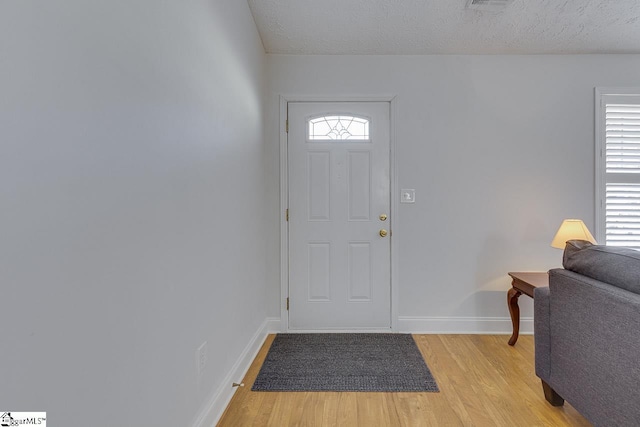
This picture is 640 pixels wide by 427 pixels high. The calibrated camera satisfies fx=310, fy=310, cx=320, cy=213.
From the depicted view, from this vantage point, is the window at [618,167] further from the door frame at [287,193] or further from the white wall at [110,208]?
the white wall at [110,208]

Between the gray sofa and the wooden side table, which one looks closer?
the gray sofa

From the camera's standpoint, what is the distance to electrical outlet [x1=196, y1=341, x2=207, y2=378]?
1.41 metres

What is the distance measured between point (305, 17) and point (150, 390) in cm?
245

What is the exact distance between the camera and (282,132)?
286 cm

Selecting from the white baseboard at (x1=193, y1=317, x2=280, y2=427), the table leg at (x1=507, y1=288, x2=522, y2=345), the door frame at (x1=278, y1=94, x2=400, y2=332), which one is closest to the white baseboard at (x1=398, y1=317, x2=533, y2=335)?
the door frame at (x1=278, y1=94, x2=400, y2=332)

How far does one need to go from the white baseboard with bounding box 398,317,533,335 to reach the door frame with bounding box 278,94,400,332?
148 mm

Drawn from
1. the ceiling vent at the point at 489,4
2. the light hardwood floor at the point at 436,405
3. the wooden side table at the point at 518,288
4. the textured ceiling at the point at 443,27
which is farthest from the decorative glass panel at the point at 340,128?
the light hardwood floor at the point at 436,405

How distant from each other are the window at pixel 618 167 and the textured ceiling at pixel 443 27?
0.46 m

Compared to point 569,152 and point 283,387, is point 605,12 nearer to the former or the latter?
point 569,152

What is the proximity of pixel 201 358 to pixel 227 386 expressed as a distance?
0.43 meters

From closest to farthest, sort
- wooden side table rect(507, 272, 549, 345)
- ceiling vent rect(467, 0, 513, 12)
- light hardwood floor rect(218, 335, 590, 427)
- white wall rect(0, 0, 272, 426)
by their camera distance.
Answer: white wall rect(0, 0, 272, 426)
light hardwood floor rect(218, 335, 590, 427)
ceiling vent rect(467, 0, 513, 12)
wooden side table rect(507, 272, 549, 345)

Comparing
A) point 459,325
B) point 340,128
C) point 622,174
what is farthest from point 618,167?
point 340,128

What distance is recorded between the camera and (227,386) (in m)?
1.76

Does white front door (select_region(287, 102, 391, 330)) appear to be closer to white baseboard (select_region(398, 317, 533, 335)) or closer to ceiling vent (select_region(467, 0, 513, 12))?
white baseboard (select_region(398, 317, 533, 335))
